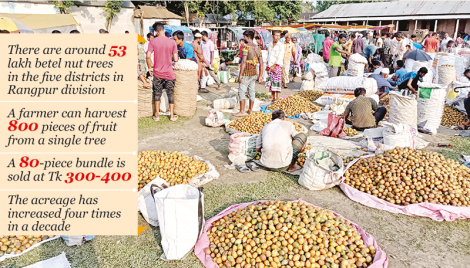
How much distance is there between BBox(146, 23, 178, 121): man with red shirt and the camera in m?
6.42

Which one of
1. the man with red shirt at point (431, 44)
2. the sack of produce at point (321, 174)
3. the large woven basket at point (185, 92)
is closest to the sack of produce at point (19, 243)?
the sack of produce at point (321, 174)

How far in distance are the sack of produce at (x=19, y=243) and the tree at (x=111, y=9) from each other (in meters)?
25.3

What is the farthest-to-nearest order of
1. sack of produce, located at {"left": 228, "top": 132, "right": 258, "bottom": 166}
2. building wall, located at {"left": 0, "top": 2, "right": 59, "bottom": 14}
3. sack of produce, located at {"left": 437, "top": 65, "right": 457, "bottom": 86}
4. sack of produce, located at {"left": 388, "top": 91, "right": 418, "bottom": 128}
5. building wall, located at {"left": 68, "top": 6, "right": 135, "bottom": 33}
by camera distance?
building wall, located at {"left": 68, "top": 6, "right": 135, "bottom": 33}, building wall, located at {"left": 0, "top": 2, "right": 59, "bottom": 14}, sack of produce, located at {"left": 437, "top": 65, "right": 457, "bottom": 86}, sack of produce, located at {"left": 388, "top": 91, "right": 418, "bottom": 128}, sack of produce, located at {"left": 228, "top": 132, "right": 258, "bottom": 166}

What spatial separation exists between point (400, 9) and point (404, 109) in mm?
29417

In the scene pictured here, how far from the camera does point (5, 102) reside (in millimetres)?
1749

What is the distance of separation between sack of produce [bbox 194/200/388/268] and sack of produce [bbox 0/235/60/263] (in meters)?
1.58

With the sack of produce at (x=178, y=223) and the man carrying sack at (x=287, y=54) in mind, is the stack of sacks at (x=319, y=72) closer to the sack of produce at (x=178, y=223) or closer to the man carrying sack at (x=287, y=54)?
the man carrying sack at (x=287, y=54)

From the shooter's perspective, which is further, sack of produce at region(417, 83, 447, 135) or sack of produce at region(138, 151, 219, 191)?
sack of produce at region(417, 83, 447, 135)

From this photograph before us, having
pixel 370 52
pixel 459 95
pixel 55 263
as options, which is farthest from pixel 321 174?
pixel 370 52

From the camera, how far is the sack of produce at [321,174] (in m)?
4.03

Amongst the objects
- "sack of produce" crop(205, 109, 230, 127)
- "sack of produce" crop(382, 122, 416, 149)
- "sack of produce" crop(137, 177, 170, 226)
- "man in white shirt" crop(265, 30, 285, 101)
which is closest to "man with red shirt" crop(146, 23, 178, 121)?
"sack of produce" crop(205, 109, 230, 127)

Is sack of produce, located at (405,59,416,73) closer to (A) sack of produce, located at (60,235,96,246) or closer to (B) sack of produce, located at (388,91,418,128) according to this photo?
(B) sack of produce, located at (388,91,418,128)

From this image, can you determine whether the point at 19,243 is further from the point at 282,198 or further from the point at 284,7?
the point at 284,7

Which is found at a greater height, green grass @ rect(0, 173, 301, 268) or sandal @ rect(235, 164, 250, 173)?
sandal @ rect(235, 164, 250, 173)
